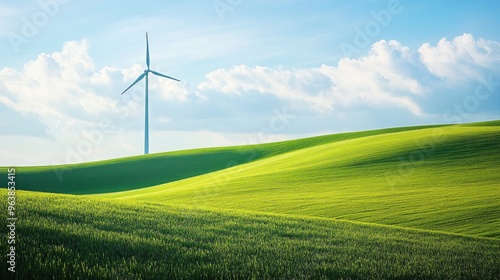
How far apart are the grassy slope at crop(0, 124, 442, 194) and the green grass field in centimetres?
227

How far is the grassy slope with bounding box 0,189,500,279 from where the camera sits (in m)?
7.90

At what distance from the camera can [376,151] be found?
50469 millimetres

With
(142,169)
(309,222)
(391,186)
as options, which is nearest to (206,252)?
(309,222)

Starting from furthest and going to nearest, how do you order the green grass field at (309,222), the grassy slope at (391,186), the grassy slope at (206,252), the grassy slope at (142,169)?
the grassy slope at (142,169) → the grassy slope at (391,186) → the green grass field at (309,222) → the grassy slope at (206,252)

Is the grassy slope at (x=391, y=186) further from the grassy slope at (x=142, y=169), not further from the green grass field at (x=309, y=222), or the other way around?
the grassy slope at (x=142, y=169)

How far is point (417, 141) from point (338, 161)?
37.4 ft

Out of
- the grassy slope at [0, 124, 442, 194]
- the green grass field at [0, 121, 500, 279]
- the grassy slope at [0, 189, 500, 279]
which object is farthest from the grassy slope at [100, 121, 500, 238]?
the grassy slope at [0, 124, 442, 194]

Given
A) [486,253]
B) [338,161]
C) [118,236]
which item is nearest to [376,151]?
[338,161]

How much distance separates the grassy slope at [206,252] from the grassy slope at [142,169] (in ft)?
178

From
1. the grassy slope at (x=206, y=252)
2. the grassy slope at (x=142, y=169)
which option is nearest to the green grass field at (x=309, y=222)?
the grassy slope at (x=206, y=252)

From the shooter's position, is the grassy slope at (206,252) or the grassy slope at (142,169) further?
the grassy slope at (142,169)

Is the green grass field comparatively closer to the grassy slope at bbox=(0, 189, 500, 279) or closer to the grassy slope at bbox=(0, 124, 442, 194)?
the grassy slope at bbox=(0, 189, 500, 279)

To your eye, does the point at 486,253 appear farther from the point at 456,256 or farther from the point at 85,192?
the point at 85,192

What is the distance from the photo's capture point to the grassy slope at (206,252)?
7902 mm
